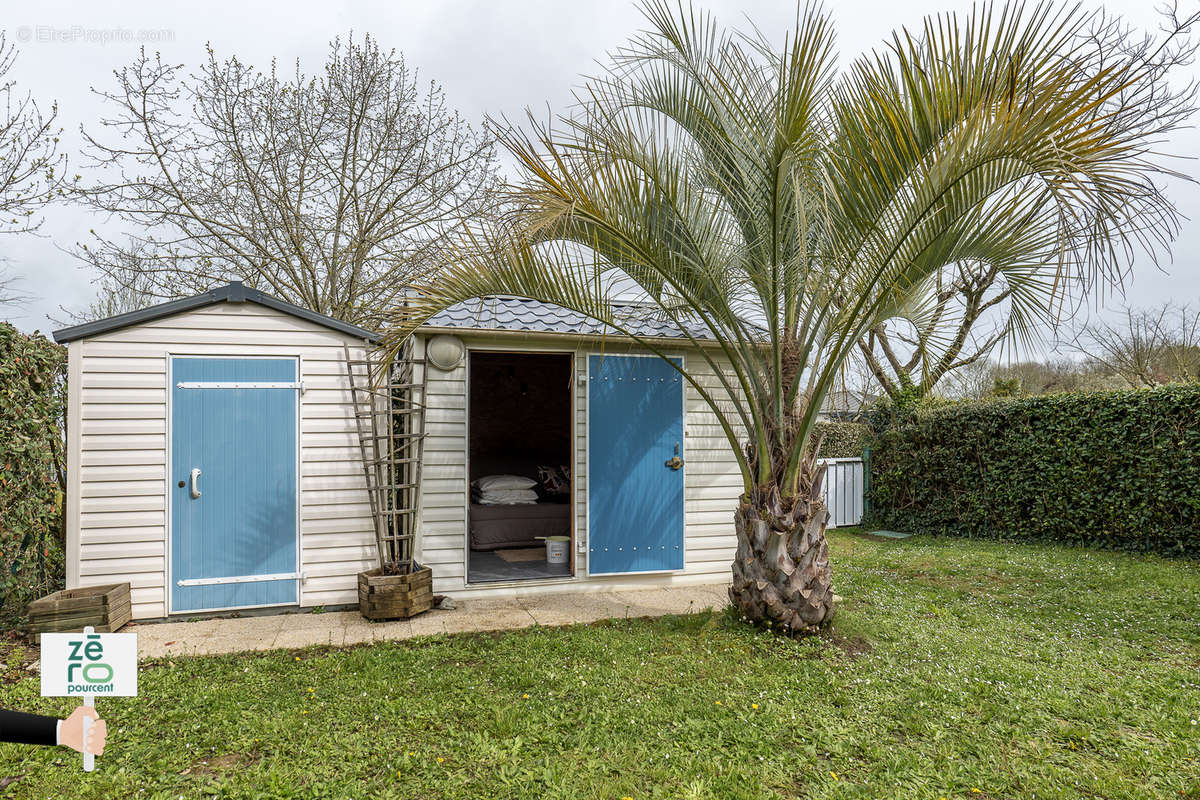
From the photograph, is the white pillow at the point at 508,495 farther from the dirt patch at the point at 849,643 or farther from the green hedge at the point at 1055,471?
the green hedge at the point at 1055,471

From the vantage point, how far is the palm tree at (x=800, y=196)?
8.71 ft

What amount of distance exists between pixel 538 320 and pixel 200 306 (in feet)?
8.01

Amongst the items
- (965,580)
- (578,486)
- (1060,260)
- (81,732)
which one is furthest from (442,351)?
(965,580)

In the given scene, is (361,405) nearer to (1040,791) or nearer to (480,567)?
(480,567)

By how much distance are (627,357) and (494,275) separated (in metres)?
1.78

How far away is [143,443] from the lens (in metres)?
4.41

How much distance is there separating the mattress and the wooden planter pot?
207cm

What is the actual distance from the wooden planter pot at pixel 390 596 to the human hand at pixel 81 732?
3465 mm

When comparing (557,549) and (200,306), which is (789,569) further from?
(200,306)

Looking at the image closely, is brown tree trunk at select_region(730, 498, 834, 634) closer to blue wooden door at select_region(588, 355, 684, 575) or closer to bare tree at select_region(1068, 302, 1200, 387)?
blue wooden door at select_region(588, 355, 684, 575)

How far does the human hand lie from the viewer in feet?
3.35

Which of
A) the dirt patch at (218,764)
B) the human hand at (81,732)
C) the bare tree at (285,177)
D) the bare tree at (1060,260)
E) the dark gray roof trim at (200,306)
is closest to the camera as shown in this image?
the human hand at (81,732)

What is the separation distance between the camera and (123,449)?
438 cm

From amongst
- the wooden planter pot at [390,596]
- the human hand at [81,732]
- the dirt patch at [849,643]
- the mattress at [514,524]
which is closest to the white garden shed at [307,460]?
the wooden planter pot at [390,596]
